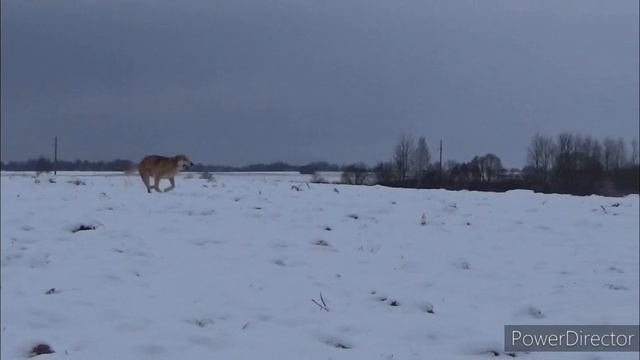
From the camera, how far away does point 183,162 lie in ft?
59.5

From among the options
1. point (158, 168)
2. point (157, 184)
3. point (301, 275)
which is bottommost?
point (301, 275)

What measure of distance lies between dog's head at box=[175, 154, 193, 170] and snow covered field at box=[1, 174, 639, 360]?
4.29 m

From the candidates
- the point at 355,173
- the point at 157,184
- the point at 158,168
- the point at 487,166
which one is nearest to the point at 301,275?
the point at 157,184

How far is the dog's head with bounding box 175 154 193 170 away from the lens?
→ 1799cm

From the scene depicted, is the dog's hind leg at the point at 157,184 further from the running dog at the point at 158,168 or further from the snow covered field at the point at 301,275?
the snow covered field at the point at 301,275

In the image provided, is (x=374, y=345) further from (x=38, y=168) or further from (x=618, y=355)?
(x=38, y=168)

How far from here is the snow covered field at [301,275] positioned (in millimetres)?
6141

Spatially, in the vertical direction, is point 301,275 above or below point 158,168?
below

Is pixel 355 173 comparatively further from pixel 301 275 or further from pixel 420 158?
pixel 301 275

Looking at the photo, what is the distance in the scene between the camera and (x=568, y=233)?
11.2 metres

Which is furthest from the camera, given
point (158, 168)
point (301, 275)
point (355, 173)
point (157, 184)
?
point (355, 173)

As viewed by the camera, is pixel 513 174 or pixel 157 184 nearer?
pixel 157 184

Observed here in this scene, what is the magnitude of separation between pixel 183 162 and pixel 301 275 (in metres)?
10.5

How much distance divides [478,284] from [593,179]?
1096 inches
